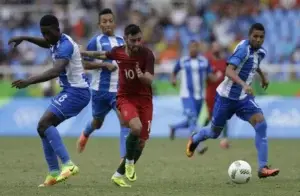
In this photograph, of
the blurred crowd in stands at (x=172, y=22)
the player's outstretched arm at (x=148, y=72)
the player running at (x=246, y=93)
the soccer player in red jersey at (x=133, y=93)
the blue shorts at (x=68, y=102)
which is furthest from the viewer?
the blurred crowd in stands at (x=172, y=22)

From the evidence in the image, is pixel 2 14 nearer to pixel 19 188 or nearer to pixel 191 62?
pixel 191 62

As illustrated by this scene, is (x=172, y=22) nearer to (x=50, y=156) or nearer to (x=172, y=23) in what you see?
(x=172, y=23)

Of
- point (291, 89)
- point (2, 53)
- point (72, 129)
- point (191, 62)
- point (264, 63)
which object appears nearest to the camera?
point (191, 62)

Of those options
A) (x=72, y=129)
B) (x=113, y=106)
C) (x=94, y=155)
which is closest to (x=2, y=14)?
(x=72, y=129)

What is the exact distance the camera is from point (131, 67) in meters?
12.5

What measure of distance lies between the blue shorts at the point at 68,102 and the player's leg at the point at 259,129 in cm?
274

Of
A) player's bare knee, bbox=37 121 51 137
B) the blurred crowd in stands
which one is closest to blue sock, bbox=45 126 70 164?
player's bare knee, bbox=37 121 51 137

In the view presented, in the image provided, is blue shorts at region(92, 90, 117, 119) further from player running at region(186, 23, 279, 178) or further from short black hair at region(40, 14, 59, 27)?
short black hair at region(40, 14, 59, 27)

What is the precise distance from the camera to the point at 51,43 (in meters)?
12.6

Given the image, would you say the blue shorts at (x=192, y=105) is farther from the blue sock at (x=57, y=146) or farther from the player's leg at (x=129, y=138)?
the blue sock at (x=57, y=146)

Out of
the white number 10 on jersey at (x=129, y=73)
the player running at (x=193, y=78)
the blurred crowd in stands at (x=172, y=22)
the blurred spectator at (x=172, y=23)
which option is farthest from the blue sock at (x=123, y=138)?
the blurred crowd in stands at (x=172, y=22)

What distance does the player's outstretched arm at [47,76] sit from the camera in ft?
38.2

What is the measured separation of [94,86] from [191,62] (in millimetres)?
5529

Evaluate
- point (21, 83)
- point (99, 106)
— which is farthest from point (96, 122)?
point (21, 83)
